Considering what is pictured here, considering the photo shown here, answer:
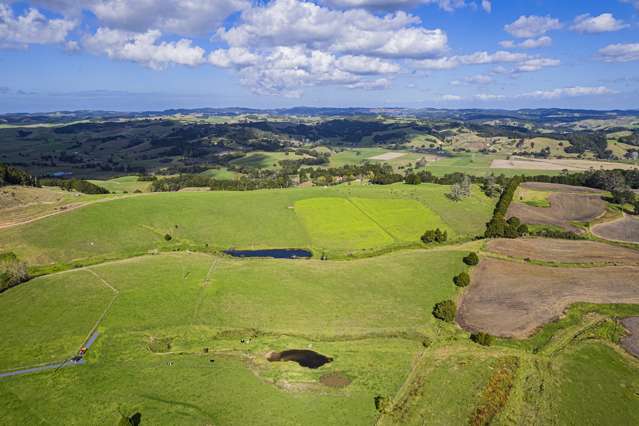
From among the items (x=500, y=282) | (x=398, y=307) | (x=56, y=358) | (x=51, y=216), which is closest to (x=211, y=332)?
(x=56, y=358)

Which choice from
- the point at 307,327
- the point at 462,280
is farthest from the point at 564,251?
the point at 307,327

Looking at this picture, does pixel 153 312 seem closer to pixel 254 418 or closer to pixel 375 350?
pixel 254 418

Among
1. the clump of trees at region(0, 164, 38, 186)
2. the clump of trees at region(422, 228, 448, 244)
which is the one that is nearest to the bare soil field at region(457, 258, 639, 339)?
the clump of trees at region(422, 228, 448, 244)

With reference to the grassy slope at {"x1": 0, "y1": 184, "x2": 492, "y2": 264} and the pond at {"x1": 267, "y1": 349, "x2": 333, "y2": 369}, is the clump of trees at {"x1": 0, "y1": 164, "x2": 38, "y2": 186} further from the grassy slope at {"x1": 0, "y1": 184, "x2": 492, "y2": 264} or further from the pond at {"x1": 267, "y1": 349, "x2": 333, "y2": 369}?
the pond at {"x1": 267, "y1": 349, "x2": 333, "y2": 369}

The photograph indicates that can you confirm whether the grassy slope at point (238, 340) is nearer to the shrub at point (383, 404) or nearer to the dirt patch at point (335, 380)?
the shrub at point (383, 404)

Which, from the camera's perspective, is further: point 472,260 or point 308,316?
point 472,260

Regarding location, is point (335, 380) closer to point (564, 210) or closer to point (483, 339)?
point (483, 339)
